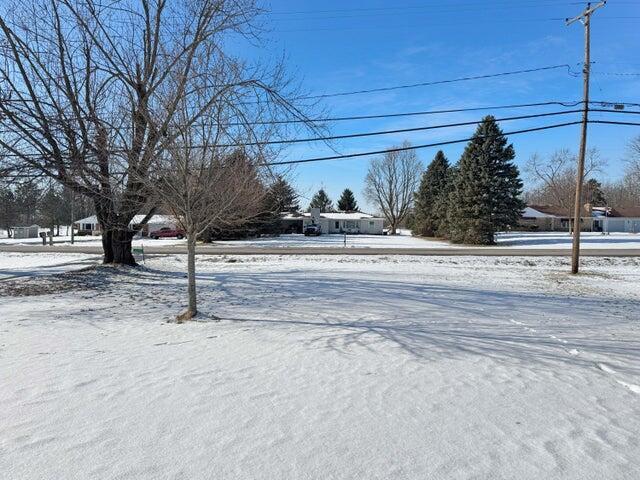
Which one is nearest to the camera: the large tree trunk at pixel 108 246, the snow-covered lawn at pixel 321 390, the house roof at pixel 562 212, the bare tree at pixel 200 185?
the snow-covered lawn at pixel 321 390

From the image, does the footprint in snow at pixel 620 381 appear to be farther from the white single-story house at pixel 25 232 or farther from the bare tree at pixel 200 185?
the white single-story house at pixel 25 232

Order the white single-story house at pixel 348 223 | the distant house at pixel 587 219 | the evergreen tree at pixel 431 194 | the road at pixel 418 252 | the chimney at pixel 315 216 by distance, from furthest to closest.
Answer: the distant house at pixel 587 219 → the white single-story house at pixel 348 223 → the chimney at pixel 315 216 → the evergreen tree at pixel 431 194 → the road at pixel 418 252

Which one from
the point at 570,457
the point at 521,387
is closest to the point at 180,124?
the point at 521,387

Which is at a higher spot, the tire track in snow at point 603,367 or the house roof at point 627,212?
the house roof at point 627,212

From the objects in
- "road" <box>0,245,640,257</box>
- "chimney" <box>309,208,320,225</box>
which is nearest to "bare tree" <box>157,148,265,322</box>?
"road" <box>0,245,640,257</box>

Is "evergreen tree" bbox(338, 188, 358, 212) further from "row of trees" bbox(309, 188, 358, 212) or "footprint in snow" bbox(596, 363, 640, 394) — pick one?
"footprint in snow" bbox(596, 363, 640, 394)

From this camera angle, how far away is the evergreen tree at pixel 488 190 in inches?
1528

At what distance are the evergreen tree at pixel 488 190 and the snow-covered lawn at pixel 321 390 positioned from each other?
95.4ft

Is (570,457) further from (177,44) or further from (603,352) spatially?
(177,44)

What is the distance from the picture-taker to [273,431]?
12.5ft

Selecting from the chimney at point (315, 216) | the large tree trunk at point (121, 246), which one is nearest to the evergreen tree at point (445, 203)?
the chimney at point (315, 216)

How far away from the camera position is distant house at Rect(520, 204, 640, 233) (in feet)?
252

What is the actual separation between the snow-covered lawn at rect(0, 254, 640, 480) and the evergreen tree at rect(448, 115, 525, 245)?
1145 inches

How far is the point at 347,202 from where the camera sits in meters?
92.4
